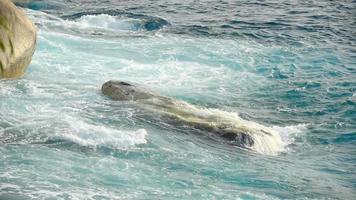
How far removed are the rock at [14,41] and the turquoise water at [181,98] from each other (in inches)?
20.1

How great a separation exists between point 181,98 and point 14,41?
5.18 m

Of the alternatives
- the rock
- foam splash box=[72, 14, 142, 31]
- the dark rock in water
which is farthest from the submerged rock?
foam splash box=[72, 14, 142, 31]

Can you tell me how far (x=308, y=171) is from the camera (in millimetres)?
14805

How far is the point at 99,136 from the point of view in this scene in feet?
49.0

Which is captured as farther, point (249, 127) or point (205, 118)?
point (205, 118)

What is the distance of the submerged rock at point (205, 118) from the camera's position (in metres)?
15.9

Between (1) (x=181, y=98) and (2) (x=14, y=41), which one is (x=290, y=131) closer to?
(1) (x=181, y=98)

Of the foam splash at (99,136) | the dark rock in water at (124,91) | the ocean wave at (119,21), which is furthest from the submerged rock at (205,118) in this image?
the ocean wave at (119,21)

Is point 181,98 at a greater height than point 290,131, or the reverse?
point 290,131

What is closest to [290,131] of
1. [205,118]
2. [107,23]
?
[205,118]

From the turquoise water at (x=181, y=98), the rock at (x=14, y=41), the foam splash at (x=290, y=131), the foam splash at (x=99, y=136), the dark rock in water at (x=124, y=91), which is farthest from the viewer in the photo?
the rock at (x=14, y=41)

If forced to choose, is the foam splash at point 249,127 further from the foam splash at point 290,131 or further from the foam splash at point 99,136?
the foam splash at point 99,136

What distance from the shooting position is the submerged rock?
15852mm

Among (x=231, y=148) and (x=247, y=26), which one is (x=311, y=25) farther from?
(x=231, y=148)
